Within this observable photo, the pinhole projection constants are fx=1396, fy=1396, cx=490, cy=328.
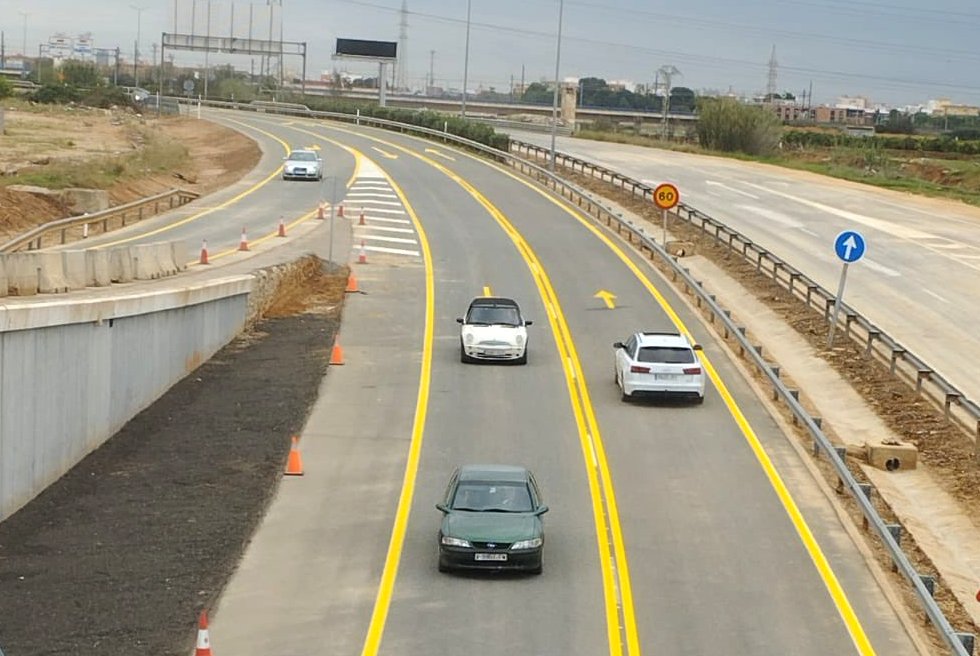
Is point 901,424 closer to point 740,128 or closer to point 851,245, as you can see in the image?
point 851,245

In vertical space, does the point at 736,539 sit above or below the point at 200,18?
below

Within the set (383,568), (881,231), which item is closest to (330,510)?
(383,568)

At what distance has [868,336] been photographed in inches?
1268

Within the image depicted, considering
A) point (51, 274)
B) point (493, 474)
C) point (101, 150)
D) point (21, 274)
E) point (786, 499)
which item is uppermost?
point (101, 150)

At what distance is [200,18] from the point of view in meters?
134

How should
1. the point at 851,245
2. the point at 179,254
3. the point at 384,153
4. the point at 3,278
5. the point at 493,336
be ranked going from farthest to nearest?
the point at 384,153 → the point at 179,254 → the point at 493,336 → the point at 851,245 → the point at 3,278

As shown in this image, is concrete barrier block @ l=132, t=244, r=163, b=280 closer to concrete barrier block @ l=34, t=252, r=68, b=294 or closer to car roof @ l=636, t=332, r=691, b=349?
concrete barrier block @ l=34, t=252, r=68, b=294

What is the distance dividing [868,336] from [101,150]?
57399 millimetres

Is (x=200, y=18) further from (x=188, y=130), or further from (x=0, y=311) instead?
(x=0, y=311)

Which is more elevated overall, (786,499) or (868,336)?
(868,336)

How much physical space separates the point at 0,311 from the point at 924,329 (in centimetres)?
2431

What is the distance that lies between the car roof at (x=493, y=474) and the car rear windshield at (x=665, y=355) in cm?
872

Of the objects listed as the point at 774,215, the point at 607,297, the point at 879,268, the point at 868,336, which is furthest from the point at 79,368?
the point at 774,215

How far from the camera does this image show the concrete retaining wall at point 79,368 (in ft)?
66.9
